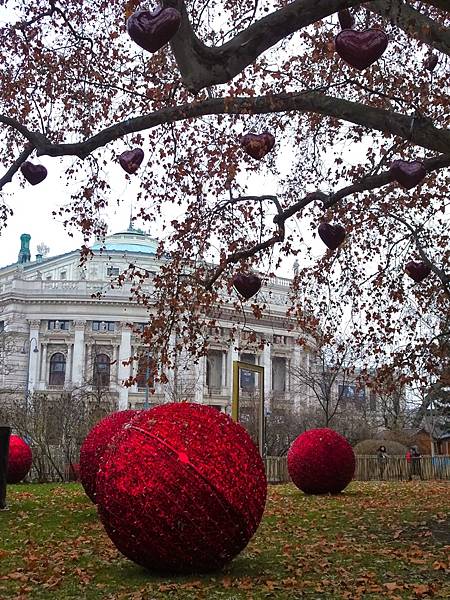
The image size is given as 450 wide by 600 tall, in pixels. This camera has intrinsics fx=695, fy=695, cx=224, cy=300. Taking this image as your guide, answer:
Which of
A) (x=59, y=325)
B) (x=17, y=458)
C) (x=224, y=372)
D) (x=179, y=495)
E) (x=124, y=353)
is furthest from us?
(x=224, y=372)

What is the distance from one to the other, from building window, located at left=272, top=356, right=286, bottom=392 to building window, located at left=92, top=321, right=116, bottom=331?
15.8m

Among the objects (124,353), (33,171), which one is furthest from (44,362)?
(33,171)

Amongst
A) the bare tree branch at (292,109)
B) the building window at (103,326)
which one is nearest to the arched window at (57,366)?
the building window at (103,326)

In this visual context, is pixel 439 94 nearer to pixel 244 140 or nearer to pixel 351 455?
pixel 244 140

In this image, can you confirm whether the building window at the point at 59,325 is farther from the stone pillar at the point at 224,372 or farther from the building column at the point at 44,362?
the stone pillar at the point at 224,372

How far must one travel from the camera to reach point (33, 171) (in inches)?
357

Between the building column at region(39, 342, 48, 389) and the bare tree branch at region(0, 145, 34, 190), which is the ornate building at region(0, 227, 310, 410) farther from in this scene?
the bare tree branch at region(0, 145, 34, 190)

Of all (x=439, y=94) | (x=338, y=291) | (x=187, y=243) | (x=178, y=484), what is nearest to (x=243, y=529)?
(x=178, y=484)

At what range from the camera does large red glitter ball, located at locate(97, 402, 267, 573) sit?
22.1 ft

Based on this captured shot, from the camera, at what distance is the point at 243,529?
709 cm

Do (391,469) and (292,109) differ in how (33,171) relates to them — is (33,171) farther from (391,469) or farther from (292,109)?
(391,469)

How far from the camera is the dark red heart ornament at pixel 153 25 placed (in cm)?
522

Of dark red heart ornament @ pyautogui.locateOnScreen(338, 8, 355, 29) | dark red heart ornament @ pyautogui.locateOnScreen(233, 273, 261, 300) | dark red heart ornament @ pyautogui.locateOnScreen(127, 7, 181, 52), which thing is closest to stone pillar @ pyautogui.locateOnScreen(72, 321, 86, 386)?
dark red heart ornament @ pyautogui.locateOnScreen(233, 273, 261, 300)

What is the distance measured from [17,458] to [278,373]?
50016 mm
